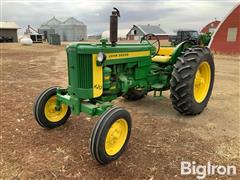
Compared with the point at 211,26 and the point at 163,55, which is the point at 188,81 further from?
the point at 211,26

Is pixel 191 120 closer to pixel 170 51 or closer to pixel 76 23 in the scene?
pixel 170 51

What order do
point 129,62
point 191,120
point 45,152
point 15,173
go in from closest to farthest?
point 15,173 → point 45,152 → point 129,62 → point 191,120

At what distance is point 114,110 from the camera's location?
3191mm

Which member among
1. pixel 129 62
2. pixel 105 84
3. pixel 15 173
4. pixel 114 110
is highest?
pixel 129 62

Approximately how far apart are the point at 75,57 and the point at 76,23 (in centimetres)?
5990

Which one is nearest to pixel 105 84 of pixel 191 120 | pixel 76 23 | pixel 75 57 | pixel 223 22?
pixel 75 57

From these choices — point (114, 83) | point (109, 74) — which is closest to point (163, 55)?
point (114, 83)

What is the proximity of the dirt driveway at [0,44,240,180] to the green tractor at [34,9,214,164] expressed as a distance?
237mm

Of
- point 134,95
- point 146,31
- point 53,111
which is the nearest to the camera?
point 53,111

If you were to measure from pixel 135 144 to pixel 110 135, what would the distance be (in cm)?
68

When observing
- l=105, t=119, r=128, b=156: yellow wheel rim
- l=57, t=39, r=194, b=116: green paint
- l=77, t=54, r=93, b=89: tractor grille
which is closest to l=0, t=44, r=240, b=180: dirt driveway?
l=105, t=119, r=128, b=156: yellow wheel rim

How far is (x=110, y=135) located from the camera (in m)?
3.22

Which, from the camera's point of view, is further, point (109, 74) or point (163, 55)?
point (163, 55)

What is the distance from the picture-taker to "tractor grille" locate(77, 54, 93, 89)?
10.9 ft
